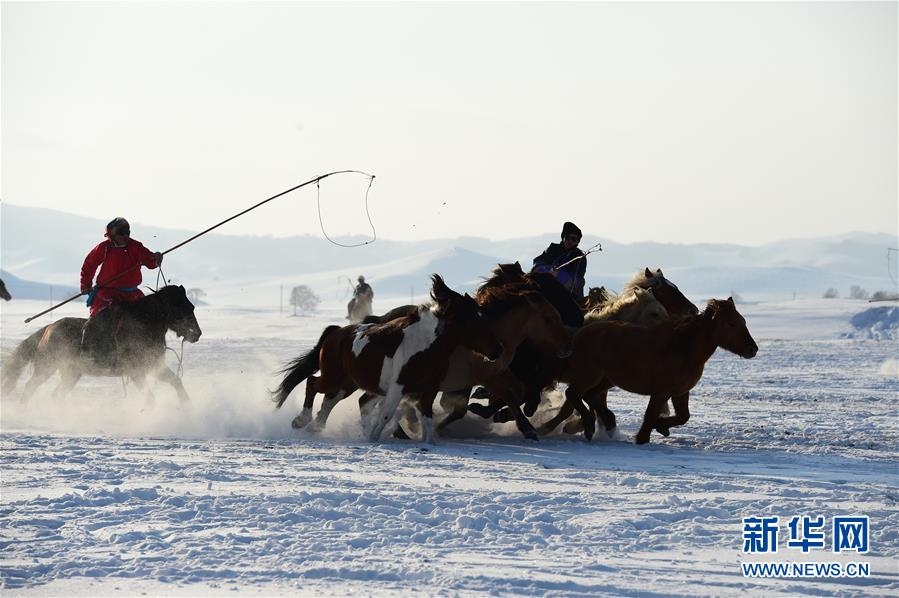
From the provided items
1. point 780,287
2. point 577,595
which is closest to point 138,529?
point 577,595

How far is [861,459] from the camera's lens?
10.5 meters

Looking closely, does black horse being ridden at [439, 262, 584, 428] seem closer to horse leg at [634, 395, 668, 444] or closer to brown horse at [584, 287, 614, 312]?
horse leg at [634, 395, 668, 444]

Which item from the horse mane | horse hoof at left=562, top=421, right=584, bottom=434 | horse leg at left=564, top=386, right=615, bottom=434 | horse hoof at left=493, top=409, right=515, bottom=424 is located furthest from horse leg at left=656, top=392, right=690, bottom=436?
horse hoof at left=493, top=409, right=515, bottom=424

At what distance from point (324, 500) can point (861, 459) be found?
5.17 m

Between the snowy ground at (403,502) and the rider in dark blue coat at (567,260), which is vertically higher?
the rider in dark blue coat at (567,260)

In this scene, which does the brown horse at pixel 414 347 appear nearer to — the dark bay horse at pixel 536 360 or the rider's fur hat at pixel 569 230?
the dark bay horse at pixel 536 360

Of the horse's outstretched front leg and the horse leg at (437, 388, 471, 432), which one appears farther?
the horse's outstretched front leg

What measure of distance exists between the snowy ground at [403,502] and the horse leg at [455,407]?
0.17 meters

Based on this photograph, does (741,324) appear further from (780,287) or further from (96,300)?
(780,287)

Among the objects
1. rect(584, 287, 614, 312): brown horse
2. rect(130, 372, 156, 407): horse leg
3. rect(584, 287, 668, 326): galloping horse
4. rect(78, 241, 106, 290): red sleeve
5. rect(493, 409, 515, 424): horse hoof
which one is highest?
rect(78, 241, 106, 290): red sleeve

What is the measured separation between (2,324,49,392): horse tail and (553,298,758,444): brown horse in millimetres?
6402

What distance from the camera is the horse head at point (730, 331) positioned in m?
10.9

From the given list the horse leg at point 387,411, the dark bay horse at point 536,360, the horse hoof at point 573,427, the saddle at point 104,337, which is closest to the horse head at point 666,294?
the dark bay horse at point 536,360

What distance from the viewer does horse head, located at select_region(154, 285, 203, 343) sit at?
13062 millimetres
